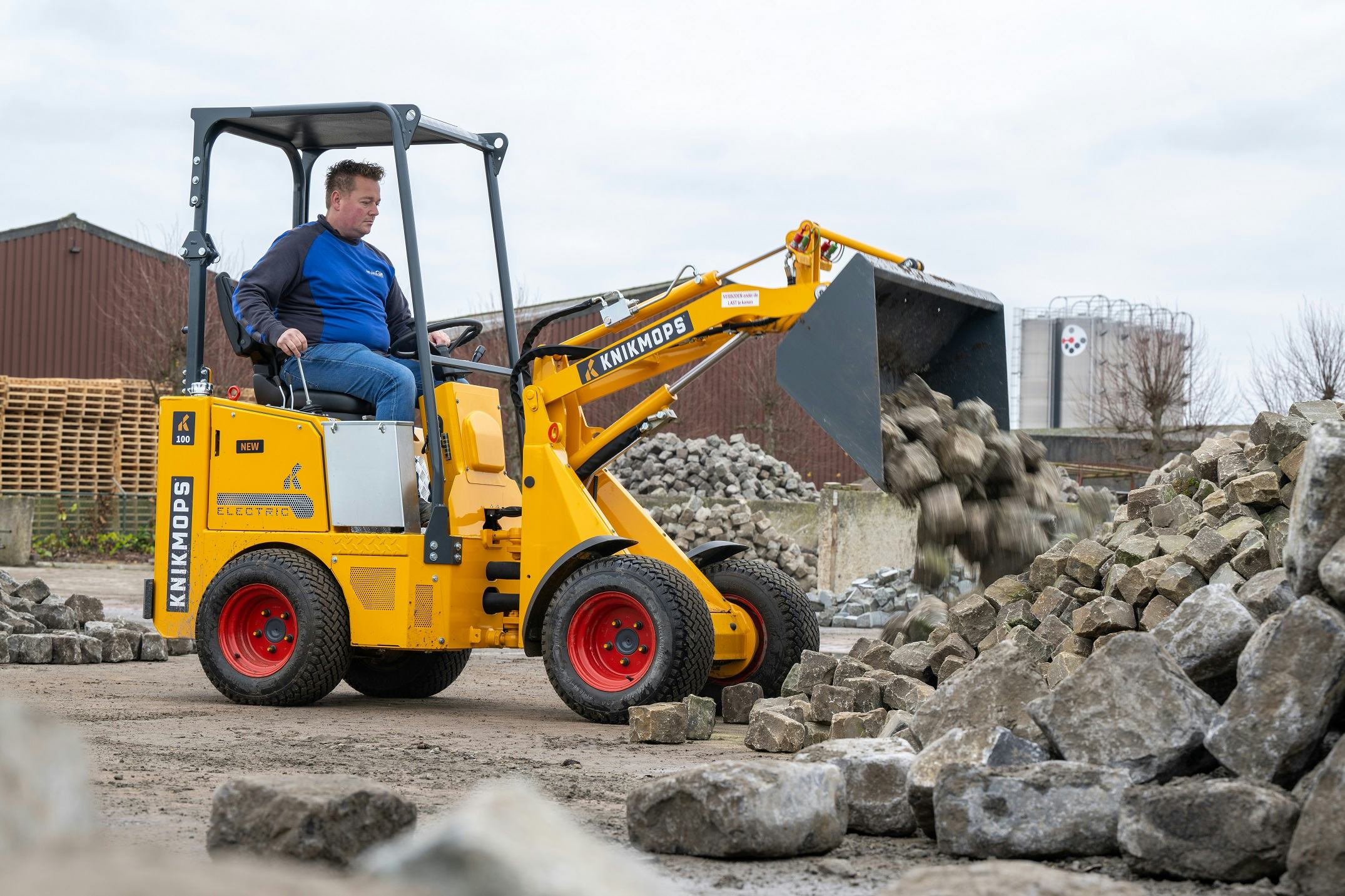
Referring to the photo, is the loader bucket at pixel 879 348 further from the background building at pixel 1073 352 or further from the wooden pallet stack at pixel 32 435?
the background building at pixel 1073 352

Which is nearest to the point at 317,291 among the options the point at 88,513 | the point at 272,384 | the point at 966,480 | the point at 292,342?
the point at 292,342

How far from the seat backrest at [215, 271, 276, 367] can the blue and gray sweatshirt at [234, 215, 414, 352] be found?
75 mm

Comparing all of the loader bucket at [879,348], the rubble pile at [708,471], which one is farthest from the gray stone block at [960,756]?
the rubble pile at [708,471]

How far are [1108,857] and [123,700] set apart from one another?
5.10 metres

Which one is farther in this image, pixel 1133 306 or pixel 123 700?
pixel 1133 306

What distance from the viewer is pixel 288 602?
671 centimetres

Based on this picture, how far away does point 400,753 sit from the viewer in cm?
520

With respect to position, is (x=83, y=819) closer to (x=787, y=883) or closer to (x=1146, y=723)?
(x=787, y=883)

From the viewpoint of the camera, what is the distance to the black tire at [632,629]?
6.07 metres

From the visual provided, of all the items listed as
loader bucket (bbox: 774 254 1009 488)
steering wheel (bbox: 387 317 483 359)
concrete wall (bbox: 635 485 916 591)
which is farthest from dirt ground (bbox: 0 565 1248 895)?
concrete wall (bbox: 635 485 916 591)

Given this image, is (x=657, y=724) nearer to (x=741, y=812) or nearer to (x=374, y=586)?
(x=374, y=586)

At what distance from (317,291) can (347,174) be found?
1.96 ft

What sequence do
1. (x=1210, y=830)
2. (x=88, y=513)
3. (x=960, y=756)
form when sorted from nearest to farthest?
(x=1210, y=830)
(x=960, y=756)
(x=88, y=513)

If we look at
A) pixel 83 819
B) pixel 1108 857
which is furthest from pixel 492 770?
pixel 83 819
